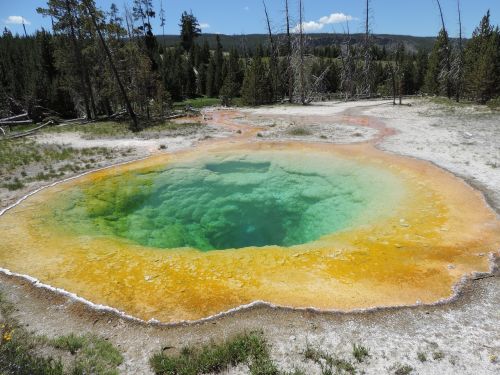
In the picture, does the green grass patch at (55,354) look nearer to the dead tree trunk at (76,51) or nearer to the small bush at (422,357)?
the small bush at (422,357)

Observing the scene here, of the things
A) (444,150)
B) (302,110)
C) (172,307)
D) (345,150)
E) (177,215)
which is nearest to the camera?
(172,307)

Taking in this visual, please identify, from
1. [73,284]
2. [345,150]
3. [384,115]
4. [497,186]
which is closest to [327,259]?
[73,284]

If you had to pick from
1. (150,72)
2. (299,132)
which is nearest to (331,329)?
(299,132)

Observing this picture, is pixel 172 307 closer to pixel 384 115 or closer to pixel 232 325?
pixel 232 325

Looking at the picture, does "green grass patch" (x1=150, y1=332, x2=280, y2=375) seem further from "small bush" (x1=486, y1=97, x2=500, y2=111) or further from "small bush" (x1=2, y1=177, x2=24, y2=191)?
"small bush" (x1=486, y1=97, x2=500, y2=111)

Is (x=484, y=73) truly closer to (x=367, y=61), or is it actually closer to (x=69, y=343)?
(x=367, y=61)

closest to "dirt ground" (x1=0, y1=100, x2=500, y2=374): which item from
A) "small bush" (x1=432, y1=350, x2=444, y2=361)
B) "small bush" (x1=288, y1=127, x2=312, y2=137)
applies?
"small bush" (x1=432, y1=350, x2=444, y2=361)

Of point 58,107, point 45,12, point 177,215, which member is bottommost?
point 177,215
